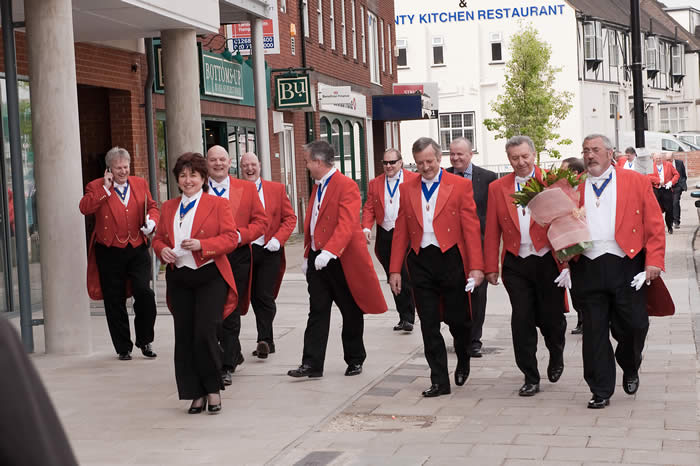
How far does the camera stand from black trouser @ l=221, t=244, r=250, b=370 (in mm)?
7969

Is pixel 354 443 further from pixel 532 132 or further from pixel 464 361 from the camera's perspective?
pixel 532 132

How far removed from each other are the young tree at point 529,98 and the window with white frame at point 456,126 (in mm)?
4079

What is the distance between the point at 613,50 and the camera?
196ft

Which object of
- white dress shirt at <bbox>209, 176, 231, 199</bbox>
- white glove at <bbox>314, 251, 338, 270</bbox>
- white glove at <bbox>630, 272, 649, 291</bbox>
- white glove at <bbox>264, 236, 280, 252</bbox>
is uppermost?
white dress shirt at <bbox>209, 176, 231, 199</bbox>

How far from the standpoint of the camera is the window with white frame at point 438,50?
184 ft

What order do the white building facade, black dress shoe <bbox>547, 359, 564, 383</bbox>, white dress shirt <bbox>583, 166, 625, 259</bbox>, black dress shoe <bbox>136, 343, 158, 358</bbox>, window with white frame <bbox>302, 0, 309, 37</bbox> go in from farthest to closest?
the white building facade, window with white frame <bbox>302, 0, 309, 37</bbox>, black dress shoe <bbox>136, 343, 158, 358</bbox>, black dress shoe <bbox>547, 359, 564, 383</bbox>, white dress shirt <bbox>583, 166, 625, 259</bbox>

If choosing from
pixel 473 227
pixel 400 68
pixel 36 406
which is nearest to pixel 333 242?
pixel 473 227

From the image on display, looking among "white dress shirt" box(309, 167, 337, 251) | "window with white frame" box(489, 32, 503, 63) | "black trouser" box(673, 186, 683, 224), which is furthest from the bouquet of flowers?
"window with white frame" box(489, 32, 503, 63)

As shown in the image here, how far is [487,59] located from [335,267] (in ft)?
159

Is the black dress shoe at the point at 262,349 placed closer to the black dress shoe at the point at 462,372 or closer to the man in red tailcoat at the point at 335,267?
the man in red tailcoat at the point at 335,267

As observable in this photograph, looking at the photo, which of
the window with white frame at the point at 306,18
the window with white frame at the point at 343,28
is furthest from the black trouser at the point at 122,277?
the window with white frame at the point at 343,28

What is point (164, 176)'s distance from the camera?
1658cm

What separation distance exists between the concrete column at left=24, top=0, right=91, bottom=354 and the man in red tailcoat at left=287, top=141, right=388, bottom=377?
6.94ft

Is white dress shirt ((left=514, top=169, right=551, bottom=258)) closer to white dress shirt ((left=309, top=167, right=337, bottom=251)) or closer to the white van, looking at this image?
white dress shirt ((left=309, top=167, right=337, bottom=251))
